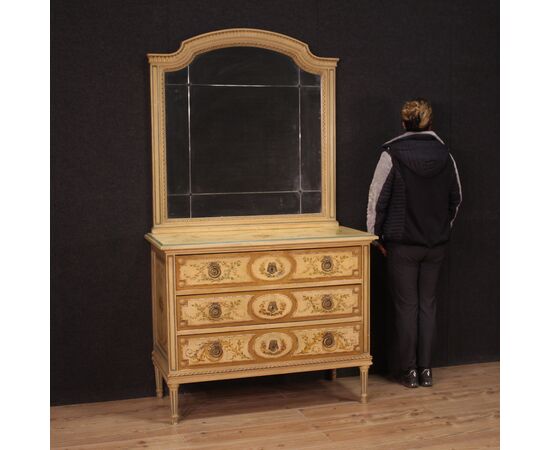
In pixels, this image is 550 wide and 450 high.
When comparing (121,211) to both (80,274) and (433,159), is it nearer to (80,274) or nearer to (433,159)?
(80,274)

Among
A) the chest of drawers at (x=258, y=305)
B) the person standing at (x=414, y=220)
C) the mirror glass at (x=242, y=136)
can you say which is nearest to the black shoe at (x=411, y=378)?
the person standing at (x=414, y=220)

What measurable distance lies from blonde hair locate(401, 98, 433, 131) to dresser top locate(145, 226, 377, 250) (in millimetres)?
686

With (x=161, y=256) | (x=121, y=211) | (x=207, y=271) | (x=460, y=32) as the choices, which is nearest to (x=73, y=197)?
(x=121, y=211)

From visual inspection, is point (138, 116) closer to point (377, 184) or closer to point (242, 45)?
point (242, 45)

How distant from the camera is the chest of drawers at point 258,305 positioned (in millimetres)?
3662

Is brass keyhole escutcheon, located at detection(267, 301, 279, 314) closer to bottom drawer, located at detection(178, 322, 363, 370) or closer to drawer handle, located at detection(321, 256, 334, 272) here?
bottom drawer, located at detection(178, 322, 363, 370)

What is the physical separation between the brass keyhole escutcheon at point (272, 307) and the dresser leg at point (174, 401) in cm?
60

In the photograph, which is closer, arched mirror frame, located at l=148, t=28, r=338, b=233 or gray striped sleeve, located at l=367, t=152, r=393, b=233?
arched mirror frame, located at l=148, t=28, r=338, b=233

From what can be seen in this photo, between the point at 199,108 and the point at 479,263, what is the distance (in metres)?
2.06

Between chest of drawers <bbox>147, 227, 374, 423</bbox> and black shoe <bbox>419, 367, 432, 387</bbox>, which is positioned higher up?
chest of drawers <bbox>147, 227, 374, 423</bbox>

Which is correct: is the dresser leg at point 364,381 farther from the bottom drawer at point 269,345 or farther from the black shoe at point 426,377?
the black shoe at point 426,377

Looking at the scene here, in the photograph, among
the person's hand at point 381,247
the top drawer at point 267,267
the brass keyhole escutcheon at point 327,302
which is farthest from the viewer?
the person's hand at point 381,247

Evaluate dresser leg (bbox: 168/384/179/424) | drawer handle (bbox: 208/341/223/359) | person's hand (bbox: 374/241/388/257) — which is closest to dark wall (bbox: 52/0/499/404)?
person's hand (bbox: 374/241/388/257)

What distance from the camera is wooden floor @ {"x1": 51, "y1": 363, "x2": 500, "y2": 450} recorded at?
348cm
